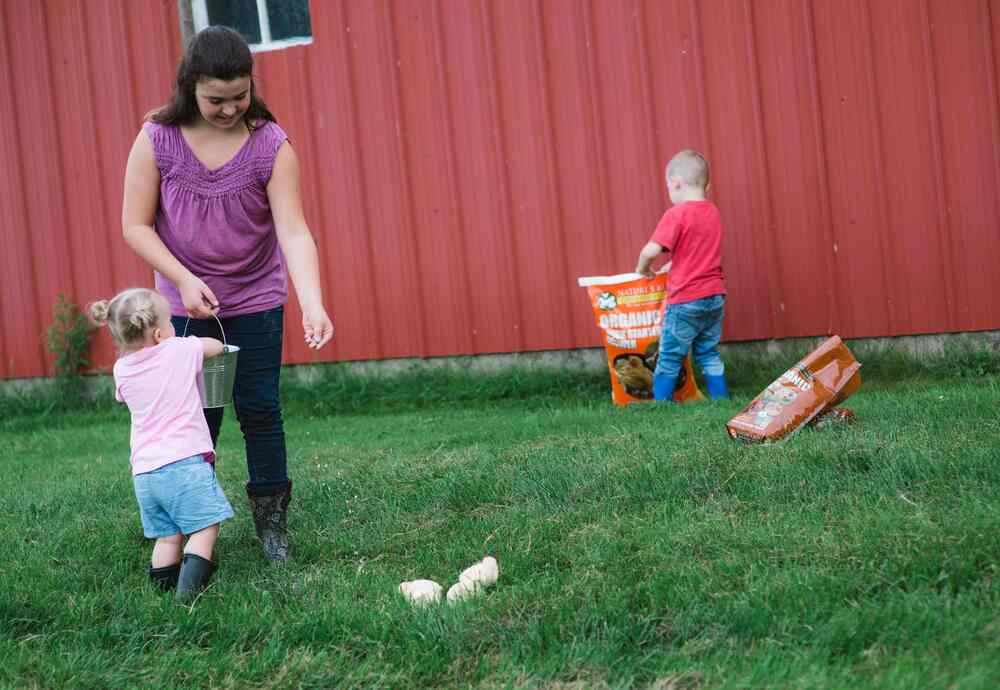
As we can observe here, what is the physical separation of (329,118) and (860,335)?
3621mm

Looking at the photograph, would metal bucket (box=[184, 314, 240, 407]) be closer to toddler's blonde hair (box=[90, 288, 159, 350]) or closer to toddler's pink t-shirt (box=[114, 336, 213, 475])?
toddler's pink t-shirt (box=[114, 336, 213, 475])

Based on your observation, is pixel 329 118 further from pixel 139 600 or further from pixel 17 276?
pixel 139 600

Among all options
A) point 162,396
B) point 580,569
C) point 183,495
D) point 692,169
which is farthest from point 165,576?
point 692,169

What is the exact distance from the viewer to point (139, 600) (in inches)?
133

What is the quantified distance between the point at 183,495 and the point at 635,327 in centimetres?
363

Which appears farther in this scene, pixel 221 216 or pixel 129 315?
pixel 221 216

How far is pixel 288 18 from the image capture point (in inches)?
308

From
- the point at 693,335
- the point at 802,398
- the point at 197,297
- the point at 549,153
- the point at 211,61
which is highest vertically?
the point at 211,61

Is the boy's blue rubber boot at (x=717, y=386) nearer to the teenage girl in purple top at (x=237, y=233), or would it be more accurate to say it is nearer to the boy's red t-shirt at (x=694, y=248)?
the boy's red t-shirt at (x=694, y=248)

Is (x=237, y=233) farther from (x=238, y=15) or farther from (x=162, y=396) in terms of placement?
(x=238, y=15)

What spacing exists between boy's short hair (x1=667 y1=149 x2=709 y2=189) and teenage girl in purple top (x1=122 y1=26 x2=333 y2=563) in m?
3.13

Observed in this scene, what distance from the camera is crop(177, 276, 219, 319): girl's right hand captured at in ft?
11.6

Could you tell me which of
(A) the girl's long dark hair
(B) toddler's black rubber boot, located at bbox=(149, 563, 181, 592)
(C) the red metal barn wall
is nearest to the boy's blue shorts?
(B) toddler's black rubber boot, located at bbox=(149, 563, 181, 592)

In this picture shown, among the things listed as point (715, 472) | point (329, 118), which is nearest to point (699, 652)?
point (715, 472)
